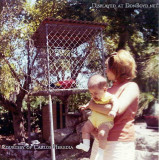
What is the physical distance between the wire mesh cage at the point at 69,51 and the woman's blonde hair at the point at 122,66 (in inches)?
72.7

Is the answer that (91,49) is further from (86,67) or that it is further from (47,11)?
(47,11)

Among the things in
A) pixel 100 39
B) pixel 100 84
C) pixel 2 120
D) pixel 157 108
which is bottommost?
pixel 2 120

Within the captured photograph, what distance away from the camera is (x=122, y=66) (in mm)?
1482

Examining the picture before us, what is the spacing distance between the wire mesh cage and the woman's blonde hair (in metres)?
1.85

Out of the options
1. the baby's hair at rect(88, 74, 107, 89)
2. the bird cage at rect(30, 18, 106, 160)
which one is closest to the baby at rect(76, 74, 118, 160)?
the baby's hair at rect(88, 74, 107, 89)

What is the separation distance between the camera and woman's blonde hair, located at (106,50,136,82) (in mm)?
1479

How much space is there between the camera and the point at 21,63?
4836 mm

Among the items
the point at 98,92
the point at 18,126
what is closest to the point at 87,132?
the point at 98,92

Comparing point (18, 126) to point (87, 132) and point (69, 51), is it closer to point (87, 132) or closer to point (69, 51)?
point (69, 51)

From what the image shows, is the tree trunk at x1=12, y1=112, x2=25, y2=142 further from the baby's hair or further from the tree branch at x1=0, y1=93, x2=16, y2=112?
the baby's hair

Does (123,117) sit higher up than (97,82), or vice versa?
(97,82)

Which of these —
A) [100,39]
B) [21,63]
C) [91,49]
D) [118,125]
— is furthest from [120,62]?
[21,63]

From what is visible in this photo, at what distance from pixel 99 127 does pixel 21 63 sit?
3.74 metres

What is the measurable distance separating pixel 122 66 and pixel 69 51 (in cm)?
301
